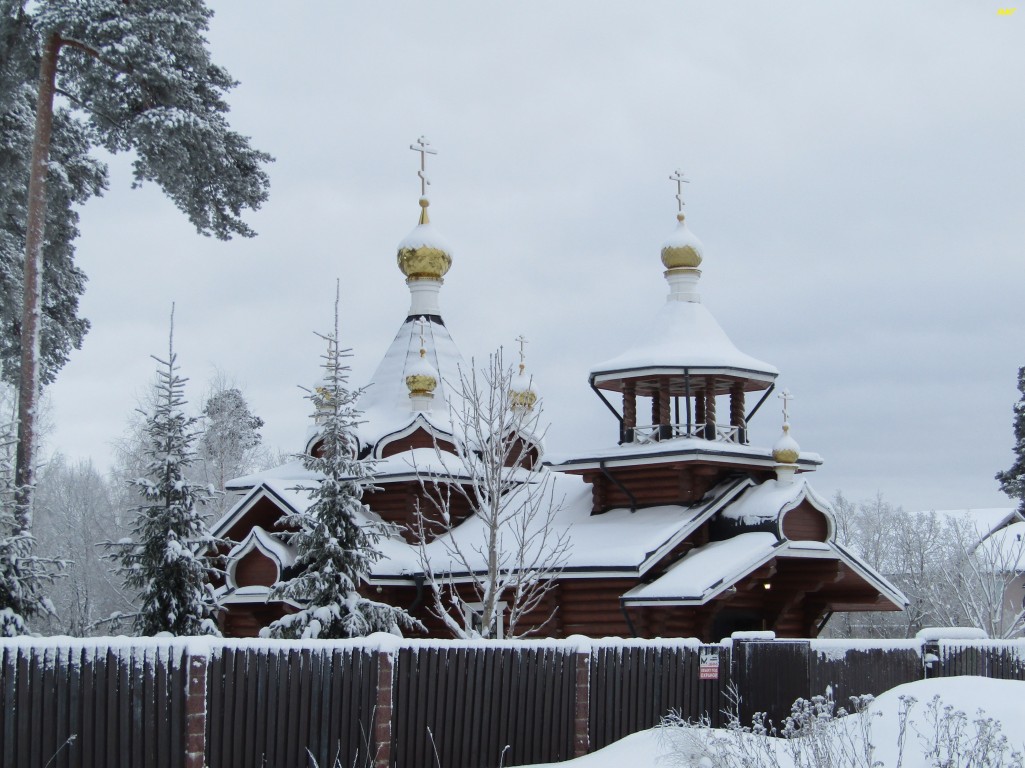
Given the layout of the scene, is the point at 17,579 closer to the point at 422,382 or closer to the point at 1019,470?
the point at 422,382

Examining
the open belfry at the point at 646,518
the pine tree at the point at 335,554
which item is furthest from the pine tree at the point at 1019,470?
the pine tree at the point at 335,554

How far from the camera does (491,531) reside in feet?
53.1

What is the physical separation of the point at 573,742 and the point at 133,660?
4738 millimetres

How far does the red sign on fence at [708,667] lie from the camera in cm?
1399

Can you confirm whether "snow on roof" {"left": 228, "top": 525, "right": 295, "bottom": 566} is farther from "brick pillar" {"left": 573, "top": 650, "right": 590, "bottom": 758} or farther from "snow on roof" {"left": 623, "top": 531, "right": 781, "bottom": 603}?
"brick pillar" {"left": 573, "top": 650, "right": 590, "bottom": 758}

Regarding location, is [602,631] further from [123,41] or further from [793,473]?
[123,41]

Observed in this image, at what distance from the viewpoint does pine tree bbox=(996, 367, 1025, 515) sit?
44.0 metres

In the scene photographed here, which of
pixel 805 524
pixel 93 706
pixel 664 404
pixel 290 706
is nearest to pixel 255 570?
pixel 664 404

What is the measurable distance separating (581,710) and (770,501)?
25.9ft

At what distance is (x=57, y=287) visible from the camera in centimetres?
2256

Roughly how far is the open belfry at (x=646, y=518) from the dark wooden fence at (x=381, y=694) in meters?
A: 3.80

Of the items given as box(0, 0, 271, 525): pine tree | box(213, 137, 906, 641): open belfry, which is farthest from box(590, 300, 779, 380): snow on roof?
box(0, 0, 271, 525): pine tree

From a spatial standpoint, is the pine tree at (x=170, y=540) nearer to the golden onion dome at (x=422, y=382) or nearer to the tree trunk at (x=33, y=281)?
the tree trunk at (x=33, y=281)

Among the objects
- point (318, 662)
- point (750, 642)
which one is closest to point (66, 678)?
point (318, 662)
